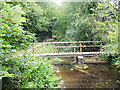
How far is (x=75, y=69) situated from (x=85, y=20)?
1.37 meters

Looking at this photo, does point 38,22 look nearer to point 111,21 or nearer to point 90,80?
point 90,80

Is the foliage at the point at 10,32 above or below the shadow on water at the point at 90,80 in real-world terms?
above

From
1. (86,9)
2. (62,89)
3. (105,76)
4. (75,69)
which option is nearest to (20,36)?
(62,89)

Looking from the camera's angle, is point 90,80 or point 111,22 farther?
point 90,80

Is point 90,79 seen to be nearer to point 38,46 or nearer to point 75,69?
point 75,69


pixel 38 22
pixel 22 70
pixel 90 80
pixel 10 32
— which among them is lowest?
pixel 90 80

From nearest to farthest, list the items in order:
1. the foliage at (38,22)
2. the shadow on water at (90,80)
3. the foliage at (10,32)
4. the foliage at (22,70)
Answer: the foliage at (10,32), the foliage at (22,70), the shadow on water at (90,80), the foliage at (38,22)

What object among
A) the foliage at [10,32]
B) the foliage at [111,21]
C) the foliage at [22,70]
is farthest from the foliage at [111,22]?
the foliage at [22,70]

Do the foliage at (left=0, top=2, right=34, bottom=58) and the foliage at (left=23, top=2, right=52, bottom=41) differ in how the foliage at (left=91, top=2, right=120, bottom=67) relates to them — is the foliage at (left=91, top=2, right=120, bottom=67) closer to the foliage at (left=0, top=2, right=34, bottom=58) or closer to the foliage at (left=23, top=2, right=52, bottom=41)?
the foliage at (left=0, top=2, right=34, bottom=58)

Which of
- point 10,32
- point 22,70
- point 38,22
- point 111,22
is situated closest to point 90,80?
point 111,22

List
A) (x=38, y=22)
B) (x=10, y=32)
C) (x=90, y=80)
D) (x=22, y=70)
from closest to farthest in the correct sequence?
(x=10, y=32)
(x=22, y=70)
(x=90, y=80)
(x=38, y=22)

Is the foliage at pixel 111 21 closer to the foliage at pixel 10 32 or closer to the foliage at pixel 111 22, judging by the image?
the foliage at pixel 111 22

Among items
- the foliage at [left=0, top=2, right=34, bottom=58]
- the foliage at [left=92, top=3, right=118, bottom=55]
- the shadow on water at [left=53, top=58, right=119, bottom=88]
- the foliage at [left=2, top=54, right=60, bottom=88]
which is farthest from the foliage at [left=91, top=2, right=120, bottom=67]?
the foliage at [left=2, top=54, right=60, bottom=88]

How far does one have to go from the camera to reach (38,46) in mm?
3463
